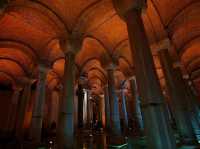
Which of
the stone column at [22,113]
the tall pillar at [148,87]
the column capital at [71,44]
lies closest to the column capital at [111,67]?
the column capital at [71,44]

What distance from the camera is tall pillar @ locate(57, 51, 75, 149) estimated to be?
16.0 feet

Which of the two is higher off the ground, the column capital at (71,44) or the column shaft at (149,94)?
the column capital at (71,44)

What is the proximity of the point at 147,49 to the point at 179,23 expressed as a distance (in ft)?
18.6

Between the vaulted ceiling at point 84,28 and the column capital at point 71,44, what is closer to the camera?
the column capital at point 71,44

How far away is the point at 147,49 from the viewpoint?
3.77m

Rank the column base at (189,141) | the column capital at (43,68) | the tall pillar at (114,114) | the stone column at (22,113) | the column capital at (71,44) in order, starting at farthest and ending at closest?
the stone column at (22,113) → the column capital at (43,68) → the tall pillar at (114,114) → the column capital at (71,44) → the column base at (189,141)

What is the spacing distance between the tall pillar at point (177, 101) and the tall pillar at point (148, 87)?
340 centimetres

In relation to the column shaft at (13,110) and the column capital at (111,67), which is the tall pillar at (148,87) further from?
the column shaft at (13,110)

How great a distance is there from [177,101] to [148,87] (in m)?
4.17

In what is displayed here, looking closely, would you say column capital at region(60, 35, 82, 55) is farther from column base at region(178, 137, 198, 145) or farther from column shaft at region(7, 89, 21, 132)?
column shaft at region(7, 89, 21, 132)

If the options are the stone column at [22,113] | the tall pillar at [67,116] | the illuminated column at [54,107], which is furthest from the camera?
the illuminated column at [54,107]

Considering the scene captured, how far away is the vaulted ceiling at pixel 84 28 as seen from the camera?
22.0 feet

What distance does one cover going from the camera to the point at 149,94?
328 cm

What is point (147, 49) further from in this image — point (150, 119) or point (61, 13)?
point (61, 13)
